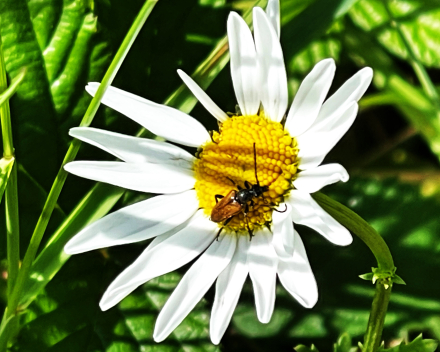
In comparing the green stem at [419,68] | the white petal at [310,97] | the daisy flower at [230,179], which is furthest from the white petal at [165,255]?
the green stem at [419,68]

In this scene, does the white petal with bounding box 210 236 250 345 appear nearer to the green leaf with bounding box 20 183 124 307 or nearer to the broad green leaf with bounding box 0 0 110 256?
the green leaf with bounding box 20 183 124 307

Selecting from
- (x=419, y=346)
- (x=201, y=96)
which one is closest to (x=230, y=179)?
(x=201, y=96)

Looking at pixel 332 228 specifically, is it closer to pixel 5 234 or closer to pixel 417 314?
pixel 417 314

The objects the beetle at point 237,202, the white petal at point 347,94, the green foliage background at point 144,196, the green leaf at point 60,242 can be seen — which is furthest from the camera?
the green foliage background at point 144,196

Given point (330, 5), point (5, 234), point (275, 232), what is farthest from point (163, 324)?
point (330, 5)

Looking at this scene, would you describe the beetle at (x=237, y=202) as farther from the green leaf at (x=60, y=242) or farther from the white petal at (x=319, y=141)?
the green leaf at (x=60, y=242)
